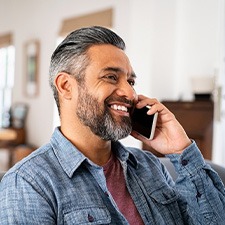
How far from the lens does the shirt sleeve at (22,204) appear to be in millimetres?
892

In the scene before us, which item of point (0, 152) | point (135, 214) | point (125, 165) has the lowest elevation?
point (0, 152)

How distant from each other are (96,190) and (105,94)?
0.27 metres

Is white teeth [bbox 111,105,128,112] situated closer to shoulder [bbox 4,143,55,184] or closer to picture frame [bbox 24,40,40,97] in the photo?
shoulder [bbox 4,143,55,184]

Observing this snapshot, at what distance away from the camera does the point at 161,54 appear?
3895 mm

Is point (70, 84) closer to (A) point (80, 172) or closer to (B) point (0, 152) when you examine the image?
(A) point (80, 172)

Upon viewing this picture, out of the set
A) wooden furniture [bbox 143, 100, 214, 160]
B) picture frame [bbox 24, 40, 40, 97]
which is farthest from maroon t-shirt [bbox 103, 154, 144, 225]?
picture frame [bbox 24, 40, 40, 97]

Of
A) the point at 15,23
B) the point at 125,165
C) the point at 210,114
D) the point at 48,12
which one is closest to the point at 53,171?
the point at 125,165

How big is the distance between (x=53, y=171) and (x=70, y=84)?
27 cm

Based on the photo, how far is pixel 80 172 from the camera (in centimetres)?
106

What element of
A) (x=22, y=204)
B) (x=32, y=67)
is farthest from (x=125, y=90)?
(x=32, y=67)

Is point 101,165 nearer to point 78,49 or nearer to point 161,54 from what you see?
point 78,49

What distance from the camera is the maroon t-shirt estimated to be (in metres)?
1.10

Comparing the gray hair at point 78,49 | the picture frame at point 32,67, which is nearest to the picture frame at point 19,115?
the picture frame at point 32,67

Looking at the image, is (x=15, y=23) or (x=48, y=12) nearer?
(x=48, y=12)
